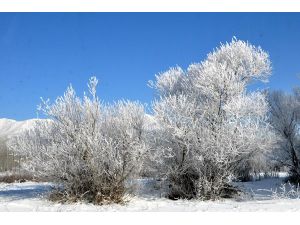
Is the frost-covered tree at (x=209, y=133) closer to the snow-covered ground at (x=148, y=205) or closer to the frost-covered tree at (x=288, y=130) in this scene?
the snow-covered ground at (x=148, y=205)

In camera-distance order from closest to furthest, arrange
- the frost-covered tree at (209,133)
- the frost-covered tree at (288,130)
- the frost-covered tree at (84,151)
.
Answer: the frost-covered tree at (84,151)
the frost-covered tree at (209,133)
the frost-covered tree at (288,130)

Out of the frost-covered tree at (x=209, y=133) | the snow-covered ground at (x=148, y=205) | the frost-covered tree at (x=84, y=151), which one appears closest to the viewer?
the snow-covered ground at (x=148, y=205)

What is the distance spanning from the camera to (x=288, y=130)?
26.0 metres

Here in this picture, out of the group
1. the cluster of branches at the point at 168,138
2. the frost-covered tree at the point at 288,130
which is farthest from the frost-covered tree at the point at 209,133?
the frost-covered tree at the point at 288,130

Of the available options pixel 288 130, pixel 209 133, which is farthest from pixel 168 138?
pixel 288 130

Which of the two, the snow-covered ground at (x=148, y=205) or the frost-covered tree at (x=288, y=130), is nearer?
the snow-covered ground at (x=148, y=205)

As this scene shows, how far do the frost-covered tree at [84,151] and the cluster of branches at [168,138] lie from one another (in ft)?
0.12

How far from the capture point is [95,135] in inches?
633

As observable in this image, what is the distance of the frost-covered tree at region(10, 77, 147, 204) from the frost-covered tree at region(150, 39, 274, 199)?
205 centimetres

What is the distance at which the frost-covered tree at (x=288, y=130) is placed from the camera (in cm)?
2558

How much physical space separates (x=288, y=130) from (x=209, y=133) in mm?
9725

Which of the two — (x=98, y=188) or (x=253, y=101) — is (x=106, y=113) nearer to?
(x=98, y=188)

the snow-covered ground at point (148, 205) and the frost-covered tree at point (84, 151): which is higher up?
the frost-covered tree at point (84, 151)
